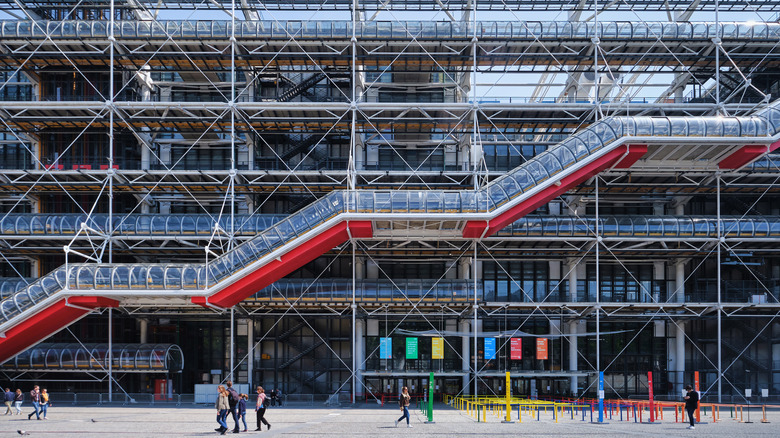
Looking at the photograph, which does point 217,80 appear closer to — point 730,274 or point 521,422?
point 521,422

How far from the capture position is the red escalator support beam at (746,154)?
30.4 m

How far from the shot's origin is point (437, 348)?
34031mm

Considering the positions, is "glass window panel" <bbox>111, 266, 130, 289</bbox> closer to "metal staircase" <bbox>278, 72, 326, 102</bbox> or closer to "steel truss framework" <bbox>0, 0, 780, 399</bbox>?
"steel truss framework" <bbox>0, 0, 780, 399</bbox>

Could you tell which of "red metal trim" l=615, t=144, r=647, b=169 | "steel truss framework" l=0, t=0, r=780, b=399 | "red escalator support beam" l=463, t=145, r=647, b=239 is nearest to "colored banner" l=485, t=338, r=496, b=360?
"steel truss framework" l=0, t=0, r=780, b=399

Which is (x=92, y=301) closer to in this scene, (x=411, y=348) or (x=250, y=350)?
(x=250, y=350)

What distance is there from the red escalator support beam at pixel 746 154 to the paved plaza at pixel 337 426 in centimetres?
1042

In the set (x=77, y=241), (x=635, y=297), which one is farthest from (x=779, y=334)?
(x=77, y=241)

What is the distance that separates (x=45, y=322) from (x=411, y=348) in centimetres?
1566

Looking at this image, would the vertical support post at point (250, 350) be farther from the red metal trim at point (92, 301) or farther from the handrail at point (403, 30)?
the handrail at point (403, 30)

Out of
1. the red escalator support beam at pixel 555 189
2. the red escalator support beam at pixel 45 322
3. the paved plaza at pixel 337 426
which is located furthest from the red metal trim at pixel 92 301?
the red escalator support beam at pixel 555 189

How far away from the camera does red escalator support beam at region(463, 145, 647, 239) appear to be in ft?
98.7

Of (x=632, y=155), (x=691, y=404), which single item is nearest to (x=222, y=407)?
(x=691, y=404)

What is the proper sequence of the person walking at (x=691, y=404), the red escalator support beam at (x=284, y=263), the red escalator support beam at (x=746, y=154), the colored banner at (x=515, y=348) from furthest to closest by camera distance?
the colored banner at (x=515, y=348), the red escalator support beam at (x=746, y=154), the red escalator support beam at (x=284, y=263), the person walking at (x=691, y=404)

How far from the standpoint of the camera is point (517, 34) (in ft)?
110
